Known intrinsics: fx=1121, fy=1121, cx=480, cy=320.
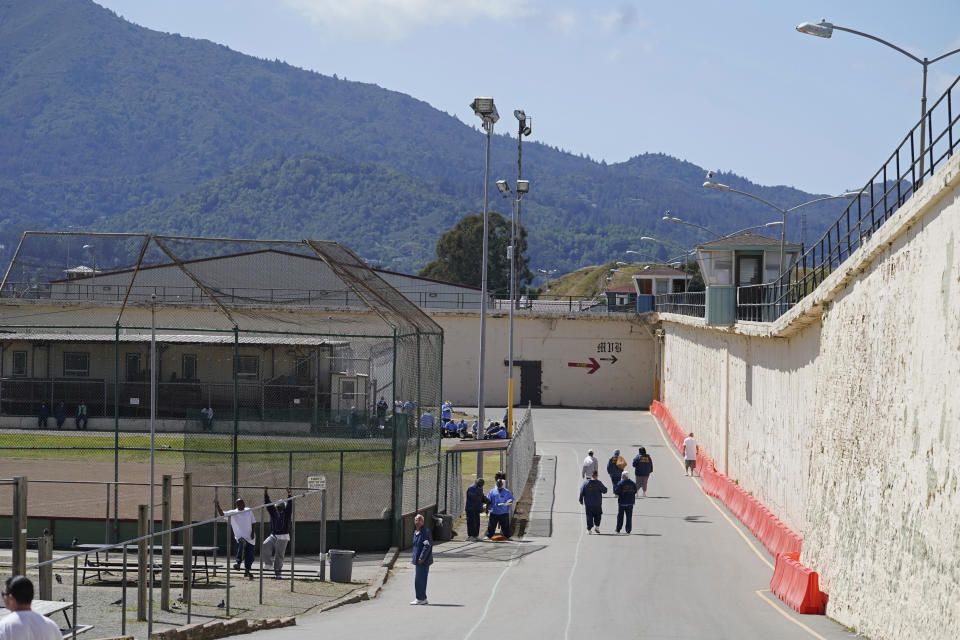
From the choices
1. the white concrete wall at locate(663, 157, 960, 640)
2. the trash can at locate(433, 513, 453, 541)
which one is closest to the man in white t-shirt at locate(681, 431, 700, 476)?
the white concrete wall at locate(663, 157, 960, 640)

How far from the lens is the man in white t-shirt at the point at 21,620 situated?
7.61 m

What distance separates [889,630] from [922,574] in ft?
4.51

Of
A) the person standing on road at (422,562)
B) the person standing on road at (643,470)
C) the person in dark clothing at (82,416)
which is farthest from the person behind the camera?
the person in dark clothing at (82,416)

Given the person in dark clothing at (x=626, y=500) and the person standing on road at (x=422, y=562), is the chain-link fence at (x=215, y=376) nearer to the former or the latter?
the person in dark clothing at (x=626, y=500)

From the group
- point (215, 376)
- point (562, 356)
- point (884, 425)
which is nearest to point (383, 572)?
point (884, 425)

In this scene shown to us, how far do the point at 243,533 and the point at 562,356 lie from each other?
4248cm

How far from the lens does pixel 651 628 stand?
15359 mm

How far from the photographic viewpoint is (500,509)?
24.1 metres

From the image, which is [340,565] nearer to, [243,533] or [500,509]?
[243,533]

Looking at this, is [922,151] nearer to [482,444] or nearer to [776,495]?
[776,495]

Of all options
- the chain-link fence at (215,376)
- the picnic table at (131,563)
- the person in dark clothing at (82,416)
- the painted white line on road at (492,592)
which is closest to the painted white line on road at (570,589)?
the painted white line on road at (492,592)

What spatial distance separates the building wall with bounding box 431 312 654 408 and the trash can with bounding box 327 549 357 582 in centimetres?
3943

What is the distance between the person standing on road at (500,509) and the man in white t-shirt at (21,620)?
16.6m

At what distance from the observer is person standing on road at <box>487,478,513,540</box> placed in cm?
2406
